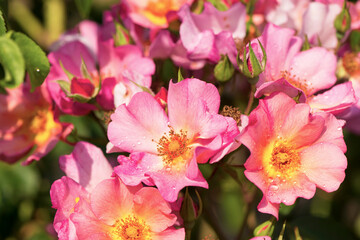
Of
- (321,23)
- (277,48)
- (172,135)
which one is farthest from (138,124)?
(321,23)

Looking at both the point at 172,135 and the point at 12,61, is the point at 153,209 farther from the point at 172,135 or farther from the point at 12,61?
the point at 12,61

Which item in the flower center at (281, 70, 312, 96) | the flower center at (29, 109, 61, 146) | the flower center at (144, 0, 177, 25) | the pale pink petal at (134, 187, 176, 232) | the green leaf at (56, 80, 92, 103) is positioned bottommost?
the flower center at (29, 109, 61, 146)

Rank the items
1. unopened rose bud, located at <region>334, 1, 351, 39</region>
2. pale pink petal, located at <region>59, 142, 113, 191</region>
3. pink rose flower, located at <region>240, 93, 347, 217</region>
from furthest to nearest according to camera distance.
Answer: unopened rose bud, located at <region>334, 1, 351, 39</region> → pale pink petal, located at <region>59, 142, 113, 191</region> → pink rose flower, located at <region>240, 93, 347, 217</region>

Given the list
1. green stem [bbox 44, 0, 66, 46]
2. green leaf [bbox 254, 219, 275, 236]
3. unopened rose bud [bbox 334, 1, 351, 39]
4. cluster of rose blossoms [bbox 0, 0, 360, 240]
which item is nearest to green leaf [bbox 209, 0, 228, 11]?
cluster of rose blossoms [bbox 0, 0, 360, 240]

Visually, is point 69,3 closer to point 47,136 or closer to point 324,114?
point 47,136

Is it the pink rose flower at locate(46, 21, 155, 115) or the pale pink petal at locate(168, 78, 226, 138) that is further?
the pink rose flower at locate(46, 21, 155, 115)

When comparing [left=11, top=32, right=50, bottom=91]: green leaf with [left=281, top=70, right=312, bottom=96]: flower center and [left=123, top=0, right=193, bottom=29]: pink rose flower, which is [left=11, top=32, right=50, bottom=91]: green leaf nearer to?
[left=123, top=0, right=193, bottom=29]: pink rose flower
